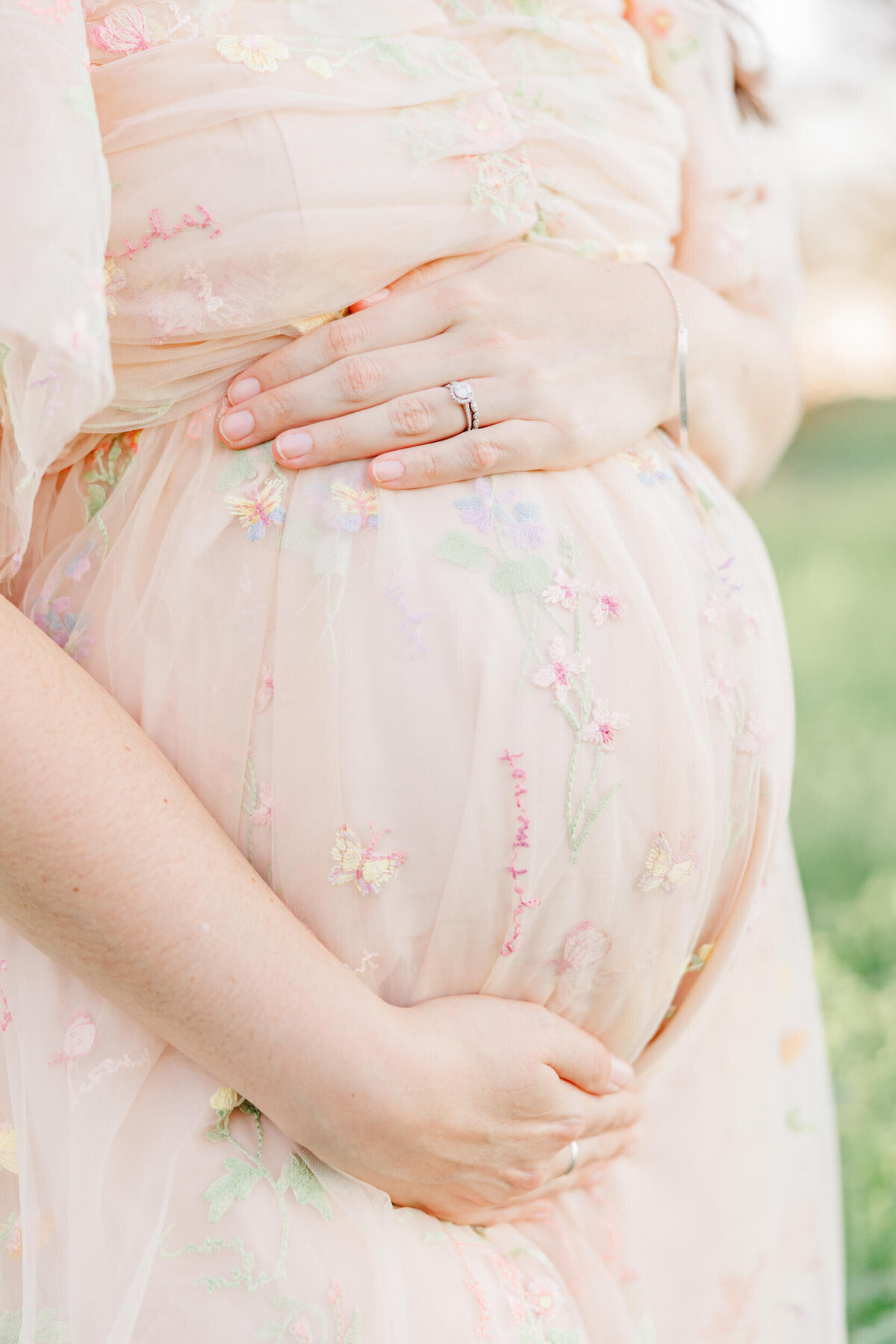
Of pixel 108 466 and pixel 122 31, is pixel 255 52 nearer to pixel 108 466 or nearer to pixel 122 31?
pixel 122 31

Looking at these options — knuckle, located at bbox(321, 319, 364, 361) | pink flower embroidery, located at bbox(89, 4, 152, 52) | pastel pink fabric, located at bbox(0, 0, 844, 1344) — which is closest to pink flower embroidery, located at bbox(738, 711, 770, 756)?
pastel pink fabric, located at bbox(0, 0, 844, 1344)

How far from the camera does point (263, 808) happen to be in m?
0.79

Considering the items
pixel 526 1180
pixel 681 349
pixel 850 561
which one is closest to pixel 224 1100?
pixel 526 1180

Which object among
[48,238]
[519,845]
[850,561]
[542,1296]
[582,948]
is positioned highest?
[48,238]

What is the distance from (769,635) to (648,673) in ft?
0.68

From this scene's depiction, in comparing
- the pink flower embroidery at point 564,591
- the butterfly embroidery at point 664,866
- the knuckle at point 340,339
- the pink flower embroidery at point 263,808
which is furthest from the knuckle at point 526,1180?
the knuckle at point 340,339

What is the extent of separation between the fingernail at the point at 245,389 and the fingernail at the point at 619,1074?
2.08ft

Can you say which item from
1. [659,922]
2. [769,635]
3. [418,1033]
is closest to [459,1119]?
[418,1033]

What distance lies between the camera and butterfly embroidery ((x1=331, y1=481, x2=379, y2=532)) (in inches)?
31.9

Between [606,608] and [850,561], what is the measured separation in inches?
95.1

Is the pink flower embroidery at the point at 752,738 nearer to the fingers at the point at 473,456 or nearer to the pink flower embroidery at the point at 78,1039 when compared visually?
the fingers at the point at 473,456

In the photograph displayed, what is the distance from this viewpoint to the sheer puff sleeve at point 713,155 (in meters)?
1.09

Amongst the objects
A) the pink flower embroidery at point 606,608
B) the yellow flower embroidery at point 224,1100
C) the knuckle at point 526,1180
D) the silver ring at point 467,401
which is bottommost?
the knuckle at point 526,1180

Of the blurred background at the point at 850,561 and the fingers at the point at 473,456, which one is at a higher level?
the fingers at the point at 473,456
